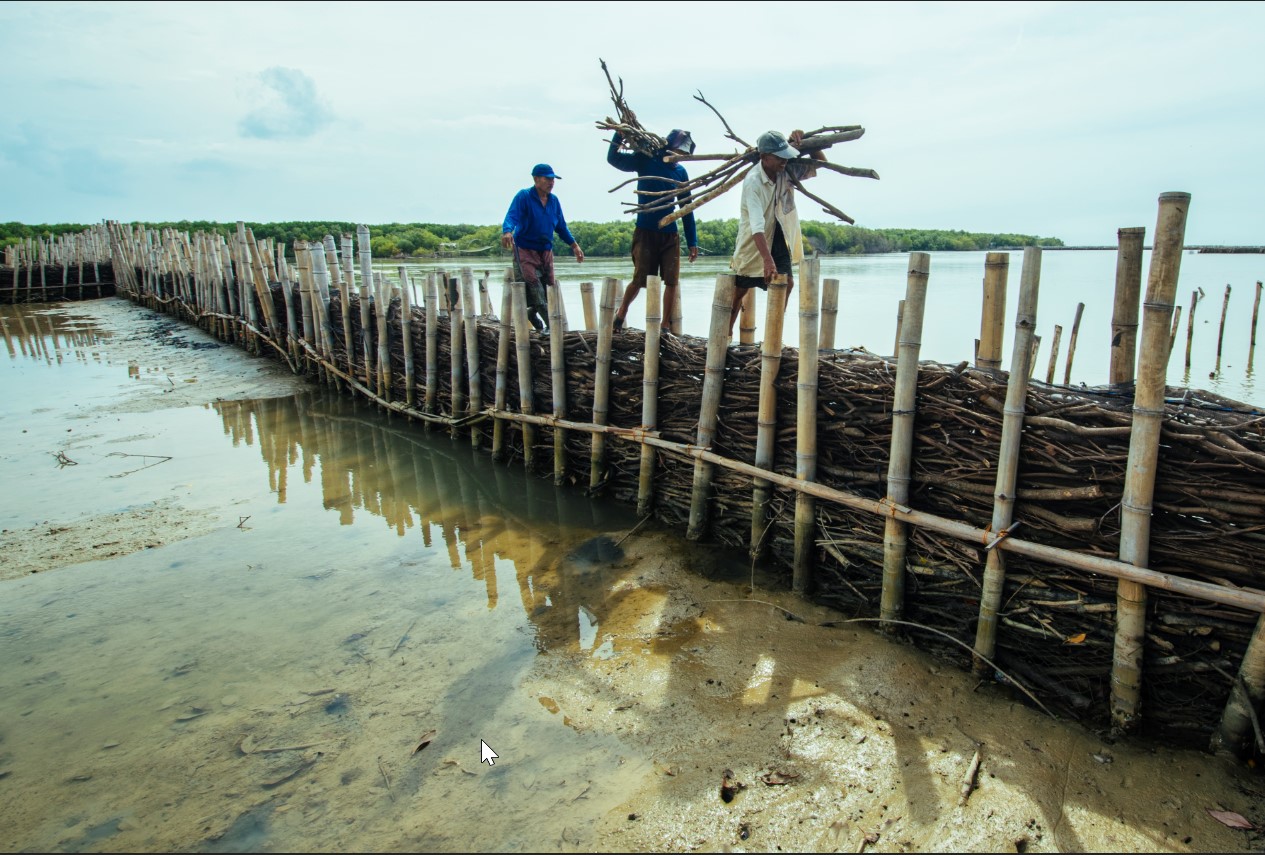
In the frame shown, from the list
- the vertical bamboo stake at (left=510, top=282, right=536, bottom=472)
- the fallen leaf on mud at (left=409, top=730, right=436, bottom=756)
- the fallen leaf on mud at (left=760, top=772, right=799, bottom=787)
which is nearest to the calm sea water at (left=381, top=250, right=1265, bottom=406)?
the vertical bamboo stake at (left=510, top=282, right=536, bottom=472)

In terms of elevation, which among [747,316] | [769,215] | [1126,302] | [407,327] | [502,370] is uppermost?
[769,215]

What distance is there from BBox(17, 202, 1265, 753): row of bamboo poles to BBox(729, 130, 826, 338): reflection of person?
2.43 ft

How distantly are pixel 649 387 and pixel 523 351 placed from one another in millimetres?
1695

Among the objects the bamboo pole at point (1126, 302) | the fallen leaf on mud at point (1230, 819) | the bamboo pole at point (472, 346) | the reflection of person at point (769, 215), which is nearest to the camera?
the fallen leaf on mud at point (1230, 819)

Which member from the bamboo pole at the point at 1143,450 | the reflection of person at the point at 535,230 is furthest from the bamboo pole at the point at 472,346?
the bamboo pole at the point at 1143,450

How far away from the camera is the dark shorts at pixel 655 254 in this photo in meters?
6.74

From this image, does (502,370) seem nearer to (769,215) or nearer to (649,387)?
(649,387)

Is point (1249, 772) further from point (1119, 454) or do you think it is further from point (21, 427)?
point (21, 427)

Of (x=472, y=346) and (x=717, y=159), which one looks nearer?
(x=717, y=159)

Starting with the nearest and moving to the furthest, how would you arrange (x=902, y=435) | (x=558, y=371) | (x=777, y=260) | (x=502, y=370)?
(x=902, y=435), (x=777, y=260), (x=558, y=371), (x=502, y=370)

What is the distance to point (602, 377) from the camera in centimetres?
Answer: 578

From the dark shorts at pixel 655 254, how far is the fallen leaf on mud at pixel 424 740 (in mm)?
4457

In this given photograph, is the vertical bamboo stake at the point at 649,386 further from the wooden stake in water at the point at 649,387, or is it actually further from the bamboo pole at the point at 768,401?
the bamboo pole at the point at 768,401

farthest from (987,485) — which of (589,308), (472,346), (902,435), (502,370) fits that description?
(472,346)
